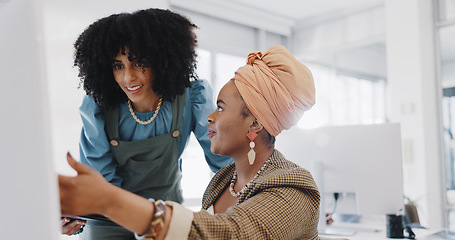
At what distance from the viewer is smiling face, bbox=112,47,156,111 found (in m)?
1.30

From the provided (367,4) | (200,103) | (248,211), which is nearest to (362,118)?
(367,4)

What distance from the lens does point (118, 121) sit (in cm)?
139

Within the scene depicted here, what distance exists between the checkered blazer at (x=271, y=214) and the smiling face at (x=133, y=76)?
21.2 inches

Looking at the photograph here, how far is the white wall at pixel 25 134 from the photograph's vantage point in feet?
1.34

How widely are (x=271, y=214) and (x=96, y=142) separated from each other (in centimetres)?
74

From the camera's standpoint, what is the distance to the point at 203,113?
1425 mm

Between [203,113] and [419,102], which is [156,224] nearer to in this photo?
[203,113]

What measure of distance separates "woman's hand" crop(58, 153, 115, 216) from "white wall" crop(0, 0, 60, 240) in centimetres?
15

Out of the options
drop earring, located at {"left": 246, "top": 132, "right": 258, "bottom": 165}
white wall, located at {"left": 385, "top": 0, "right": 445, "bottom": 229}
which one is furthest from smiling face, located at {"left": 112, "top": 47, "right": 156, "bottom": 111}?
white wall, located at {"left": 385, "top": 0, "right": 445, "bottom": 229}

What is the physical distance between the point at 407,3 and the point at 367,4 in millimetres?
947

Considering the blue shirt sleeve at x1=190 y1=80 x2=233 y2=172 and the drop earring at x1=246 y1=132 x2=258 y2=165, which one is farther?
the blue shirt sleeve at x1=190 y1=80 x2=233 y2=172

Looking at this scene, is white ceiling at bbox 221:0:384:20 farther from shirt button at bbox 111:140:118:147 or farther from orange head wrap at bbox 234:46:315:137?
orange head wrap at bbox 234:46:315:137

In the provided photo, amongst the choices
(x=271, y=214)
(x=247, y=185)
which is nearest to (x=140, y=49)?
(x=247, y=185)

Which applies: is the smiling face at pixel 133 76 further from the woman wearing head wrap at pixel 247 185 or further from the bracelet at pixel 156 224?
the bracelet at pixel 156 224
